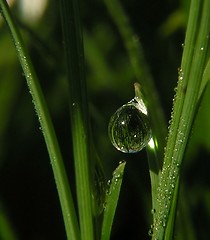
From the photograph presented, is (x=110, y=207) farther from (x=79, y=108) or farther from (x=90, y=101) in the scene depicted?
(x=90, y=101)

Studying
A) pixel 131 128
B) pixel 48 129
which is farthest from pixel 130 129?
pixel 48 129

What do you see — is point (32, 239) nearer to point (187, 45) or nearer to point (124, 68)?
point (124, 68)

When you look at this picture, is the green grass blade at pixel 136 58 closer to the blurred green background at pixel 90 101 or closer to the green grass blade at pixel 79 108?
the blurred green background at pixel 90 101

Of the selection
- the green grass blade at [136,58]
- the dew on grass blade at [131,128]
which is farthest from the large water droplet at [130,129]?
the green grass blade at [136,58]

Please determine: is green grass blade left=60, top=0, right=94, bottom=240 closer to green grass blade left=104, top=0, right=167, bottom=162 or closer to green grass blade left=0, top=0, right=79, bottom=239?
green grass blade left=0, top=0, right=79, bottom=239

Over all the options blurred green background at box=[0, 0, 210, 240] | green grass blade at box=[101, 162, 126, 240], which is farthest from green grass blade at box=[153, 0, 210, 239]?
blurred green background at box=[0, 0, 210, 240]

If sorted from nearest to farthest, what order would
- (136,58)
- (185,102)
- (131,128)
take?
(185,102)
(131,128)
(136,58)

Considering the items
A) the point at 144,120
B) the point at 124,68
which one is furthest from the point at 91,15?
the point at 144,120
